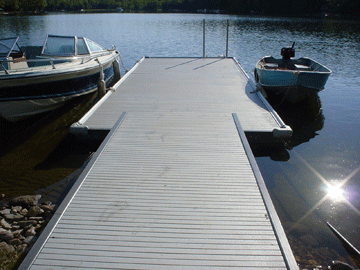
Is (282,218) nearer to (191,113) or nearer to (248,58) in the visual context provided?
(191,113)

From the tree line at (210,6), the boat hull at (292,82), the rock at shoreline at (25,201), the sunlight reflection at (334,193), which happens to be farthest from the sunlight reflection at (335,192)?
the tree line at (210,6)

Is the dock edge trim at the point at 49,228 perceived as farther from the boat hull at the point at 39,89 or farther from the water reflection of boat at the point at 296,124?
the boat hull at the point at 39,89

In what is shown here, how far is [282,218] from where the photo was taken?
172 inches

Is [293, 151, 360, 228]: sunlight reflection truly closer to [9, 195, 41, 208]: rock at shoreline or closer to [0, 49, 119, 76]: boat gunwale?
[9, 195, 41, 208]: rock at shoreline

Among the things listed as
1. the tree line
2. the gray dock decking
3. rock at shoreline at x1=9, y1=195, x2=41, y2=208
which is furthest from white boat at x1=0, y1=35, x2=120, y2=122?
the tree line

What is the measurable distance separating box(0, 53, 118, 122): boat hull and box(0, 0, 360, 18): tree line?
186 ft

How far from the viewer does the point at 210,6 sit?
9106 cm

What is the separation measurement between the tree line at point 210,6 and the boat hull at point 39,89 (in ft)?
186

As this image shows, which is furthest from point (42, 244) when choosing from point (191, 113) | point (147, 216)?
point (191, 113)

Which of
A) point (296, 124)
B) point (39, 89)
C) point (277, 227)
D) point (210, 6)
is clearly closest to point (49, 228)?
point (277, 227)

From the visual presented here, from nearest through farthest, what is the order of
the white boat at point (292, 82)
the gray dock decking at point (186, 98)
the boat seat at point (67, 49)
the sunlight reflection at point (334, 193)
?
the sunlight reflection at point (334, 193) < the gray dock decking at point (186, 98) < the white boat at point (292, 82) < the boat seat at point (67, 49)

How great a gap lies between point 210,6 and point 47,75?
93439 mm

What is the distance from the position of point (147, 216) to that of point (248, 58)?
640 inches

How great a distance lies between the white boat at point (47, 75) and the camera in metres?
7.18
